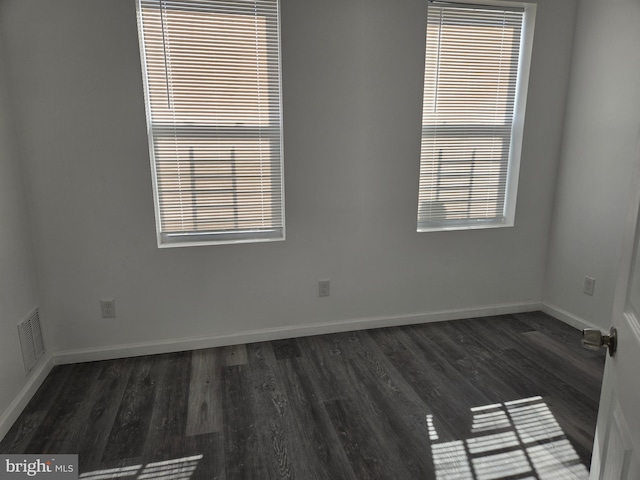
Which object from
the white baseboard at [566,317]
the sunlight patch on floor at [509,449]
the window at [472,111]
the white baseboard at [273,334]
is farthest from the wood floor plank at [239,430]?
the white baseboard at [566,317]

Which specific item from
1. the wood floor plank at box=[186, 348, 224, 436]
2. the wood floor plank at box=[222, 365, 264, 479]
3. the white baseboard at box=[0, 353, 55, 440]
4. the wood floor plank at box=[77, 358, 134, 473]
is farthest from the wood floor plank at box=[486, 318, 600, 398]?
the white baseboard at box=[0, 353, 55, 440]

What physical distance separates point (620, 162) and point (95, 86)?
3315mm

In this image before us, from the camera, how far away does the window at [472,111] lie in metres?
2.98

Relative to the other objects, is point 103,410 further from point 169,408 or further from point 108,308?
point 108,308

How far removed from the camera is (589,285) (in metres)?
3.09

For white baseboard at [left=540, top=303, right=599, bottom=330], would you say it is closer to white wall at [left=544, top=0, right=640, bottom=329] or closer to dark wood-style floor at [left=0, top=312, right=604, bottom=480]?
white wall at [left=544, top=0, right=640, bottom=329]

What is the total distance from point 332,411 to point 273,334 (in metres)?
0.92

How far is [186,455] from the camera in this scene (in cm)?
193

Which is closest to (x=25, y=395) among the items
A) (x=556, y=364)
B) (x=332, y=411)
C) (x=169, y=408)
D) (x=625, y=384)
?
(x=169, y=408)

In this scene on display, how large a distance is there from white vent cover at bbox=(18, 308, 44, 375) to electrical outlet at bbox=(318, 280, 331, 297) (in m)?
1.77

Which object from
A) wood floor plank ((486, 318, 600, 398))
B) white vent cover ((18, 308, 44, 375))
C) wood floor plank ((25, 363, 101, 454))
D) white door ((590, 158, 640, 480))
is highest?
white door ((590, 158, 640, 480))

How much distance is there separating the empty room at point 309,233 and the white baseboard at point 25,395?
14 millimetres

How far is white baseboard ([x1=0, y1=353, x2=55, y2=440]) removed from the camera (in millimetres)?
2066

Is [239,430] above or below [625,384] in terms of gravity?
below
